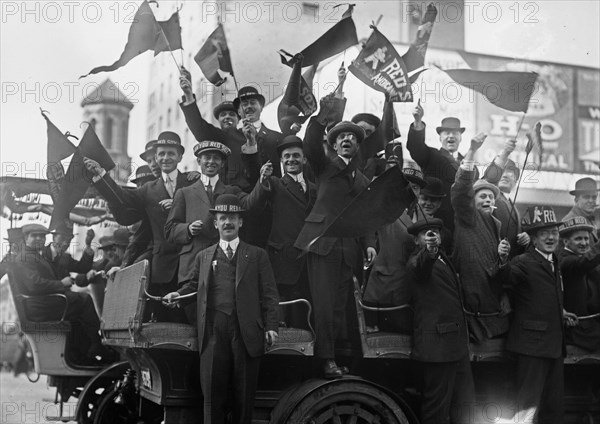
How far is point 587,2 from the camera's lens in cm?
1411

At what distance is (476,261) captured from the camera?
21.4 feet

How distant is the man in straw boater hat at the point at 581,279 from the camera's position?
663 cm

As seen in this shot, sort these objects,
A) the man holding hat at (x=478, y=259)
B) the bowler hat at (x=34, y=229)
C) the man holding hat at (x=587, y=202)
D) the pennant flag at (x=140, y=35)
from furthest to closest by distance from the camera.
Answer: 1. the bowler hat at (x=34, y=229)
2. the man holding hat at (x=587, y=202)
3. the pennant flag at (x=140, y=35)
4. the man holding hat at (x=478, y=259)

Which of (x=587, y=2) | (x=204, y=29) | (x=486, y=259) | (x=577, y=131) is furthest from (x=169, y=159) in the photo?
(x=577, y=131)

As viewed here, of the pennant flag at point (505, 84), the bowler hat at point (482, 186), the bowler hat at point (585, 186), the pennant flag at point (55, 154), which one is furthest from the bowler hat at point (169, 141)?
the bowler hat at point (585, 186)

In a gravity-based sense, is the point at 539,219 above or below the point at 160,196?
below

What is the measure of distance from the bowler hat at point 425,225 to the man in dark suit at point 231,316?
117cm

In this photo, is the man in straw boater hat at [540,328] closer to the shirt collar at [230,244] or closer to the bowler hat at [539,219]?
the bowler hat at [539,219]

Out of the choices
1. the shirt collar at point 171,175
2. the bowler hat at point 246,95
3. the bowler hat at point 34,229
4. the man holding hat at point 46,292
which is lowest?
the man holding hat at point 46,292

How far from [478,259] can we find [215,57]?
3359mm

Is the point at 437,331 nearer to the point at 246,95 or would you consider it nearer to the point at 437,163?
the point at 437,163

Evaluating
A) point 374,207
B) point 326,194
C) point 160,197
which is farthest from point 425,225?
point 160,197

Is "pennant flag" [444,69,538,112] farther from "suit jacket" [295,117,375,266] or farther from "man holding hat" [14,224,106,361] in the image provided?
"man holding hat" [14,224,106,361]

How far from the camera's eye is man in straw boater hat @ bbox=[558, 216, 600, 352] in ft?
21.8
